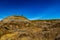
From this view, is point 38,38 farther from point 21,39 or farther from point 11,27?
point 11,27

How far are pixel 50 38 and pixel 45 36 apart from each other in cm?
28

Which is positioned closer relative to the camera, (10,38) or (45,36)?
(10,38)

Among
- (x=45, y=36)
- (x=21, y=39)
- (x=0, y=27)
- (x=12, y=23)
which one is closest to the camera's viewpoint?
(x=21, y=39)

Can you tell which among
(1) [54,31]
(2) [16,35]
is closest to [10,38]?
(2) [16,35]

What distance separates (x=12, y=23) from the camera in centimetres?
992

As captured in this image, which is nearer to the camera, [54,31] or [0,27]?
[54,31]

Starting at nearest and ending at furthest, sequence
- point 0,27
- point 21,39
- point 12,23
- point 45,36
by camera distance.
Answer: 1. point 21,39
2. point 45,36
3. point 0,27
4. point 12,23

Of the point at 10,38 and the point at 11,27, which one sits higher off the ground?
the point at 11,27

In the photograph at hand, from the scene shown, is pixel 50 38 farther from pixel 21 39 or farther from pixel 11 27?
pixel 11 27

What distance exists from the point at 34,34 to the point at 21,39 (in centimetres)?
77

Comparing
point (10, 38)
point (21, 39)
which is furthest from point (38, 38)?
point (10, 38)

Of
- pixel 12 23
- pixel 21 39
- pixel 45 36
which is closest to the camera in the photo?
pixel 21 39

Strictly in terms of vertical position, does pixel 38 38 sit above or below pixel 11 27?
below

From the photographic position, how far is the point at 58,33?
26.7 feet
